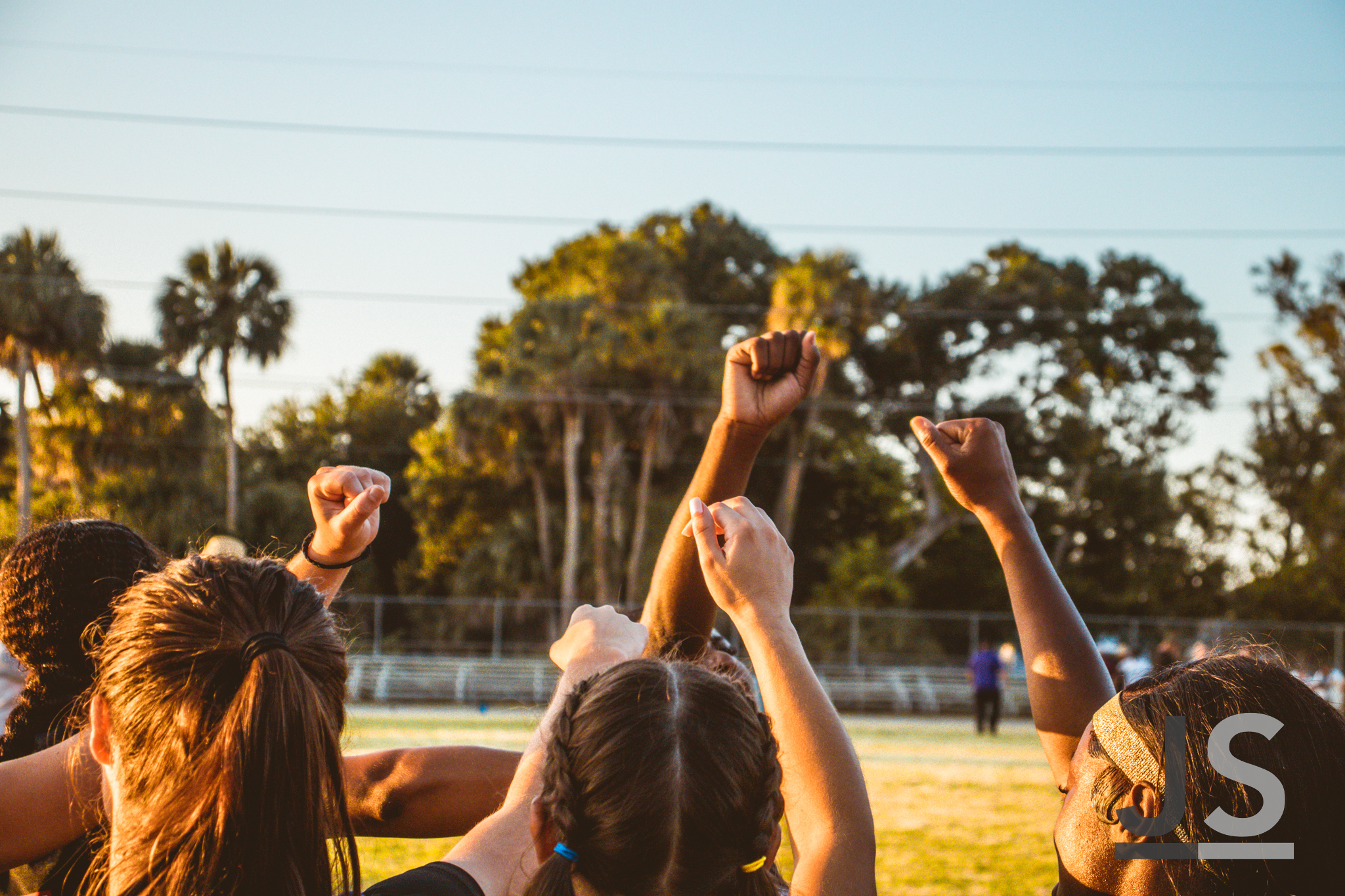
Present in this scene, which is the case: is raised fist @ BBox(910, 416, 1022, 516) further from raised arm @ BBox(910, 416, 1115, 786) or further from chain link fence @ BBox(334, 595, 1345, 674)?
chain link fence @ BBox(334, 595, 1345, 674)

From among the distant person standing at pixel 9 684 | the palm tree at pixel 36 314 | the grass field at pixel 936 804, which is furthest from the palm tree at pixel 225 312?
the distant person standing at pixel 9 684

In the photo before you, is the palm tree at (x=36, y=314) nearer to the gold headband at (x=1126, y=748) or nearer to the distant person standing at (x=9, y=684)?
the distant person standing at (x=9, y=684)

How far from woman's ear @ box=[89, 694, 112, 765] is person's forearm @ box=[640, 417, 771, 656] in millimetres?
875

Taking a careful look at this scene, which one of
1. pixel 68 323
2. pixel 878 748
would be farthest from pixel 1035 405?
pixel 68 323

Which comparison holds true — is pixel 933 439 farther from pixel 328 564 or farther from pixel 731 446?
pixel 328 564

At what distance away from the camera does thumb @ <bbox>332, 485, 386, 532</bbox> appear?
1939 mm

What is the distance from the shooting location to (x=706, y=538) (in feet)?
5.02

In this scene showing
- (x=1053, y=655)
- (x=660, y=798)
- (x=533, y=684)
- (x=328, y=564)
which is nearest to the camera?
(x=660, y=798)

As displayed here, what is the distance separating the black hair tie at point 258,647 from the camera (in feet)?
4.41

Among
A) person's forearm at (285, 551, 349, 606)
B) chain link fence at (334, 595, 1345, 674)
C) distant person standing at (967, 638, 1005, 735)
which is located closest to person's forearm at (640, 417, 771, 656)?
person's forearm at (285, 551, 349, 606)

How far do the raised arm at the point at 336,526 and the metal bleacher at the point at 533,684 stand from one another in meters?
22.9

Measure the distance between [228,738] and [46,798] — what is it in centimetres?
49

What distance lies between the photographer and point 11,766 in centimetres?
155

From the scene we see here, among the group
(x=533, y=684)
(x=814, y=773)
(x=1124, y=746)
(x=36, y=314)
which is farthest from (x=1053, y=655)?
(x=36, y=314)
